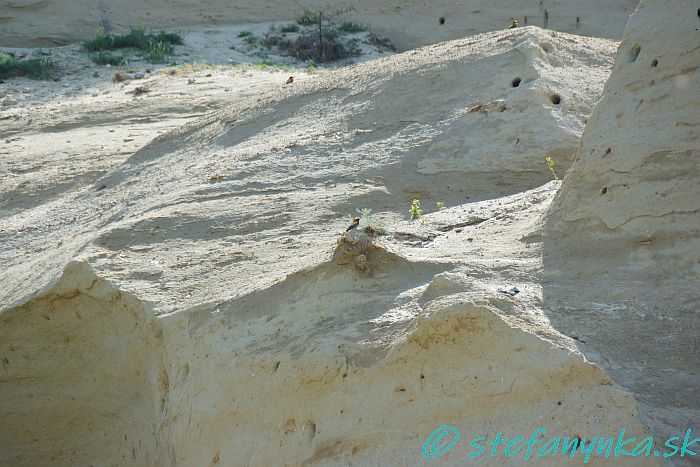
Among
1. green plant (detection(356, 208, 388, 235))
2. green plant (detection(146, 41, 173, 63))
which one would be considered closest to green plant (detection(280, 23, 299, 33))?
green plant (detection(146, 41, 173, 63))

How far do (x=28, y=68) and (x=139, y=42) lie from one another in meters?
2.11

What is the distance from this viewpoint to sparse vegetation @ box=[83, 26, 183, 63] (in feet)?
42.9

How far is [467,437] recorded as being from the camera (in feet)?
10.5

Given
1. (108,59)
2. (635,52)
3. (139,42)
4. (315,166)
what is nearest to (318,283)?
(635,52)

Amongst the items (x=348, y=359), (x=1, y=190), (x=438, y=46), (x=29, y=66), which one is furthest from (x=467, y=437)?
(x=29, y=66)

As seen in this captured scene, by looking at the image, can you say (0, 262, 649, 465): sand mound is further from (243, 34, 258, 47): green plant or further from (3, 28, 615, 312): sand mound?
(243, 34, 258, 47): green plant

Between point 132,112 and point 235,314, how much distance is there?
17.1 ft

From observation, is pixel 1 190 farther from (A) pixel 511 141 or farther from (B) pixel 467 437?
(B) pixel 467 437

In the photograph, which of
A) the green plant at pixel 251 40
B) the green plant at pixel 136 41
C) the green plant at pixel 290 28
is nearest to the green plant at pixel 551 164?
the green plant at pixel 136 41

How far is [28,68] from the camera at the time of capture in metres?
11.9

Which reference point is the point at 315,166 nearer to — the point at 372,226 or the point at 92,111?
the point at 372,226

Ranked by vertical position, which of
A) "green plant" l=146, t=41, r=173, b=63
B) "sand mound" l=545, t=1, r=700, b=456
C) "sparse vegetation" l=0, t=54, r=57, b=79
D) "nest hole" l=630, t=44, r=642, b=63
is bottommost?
"sparse vegetation" l=0, t=54, r=57, b=79

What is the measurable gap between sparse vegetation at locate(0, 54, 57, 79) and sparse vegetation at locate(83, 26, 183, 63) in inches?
34.3

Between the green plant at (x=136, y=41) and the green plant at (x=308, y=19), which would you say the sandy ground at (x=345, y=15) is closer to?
the green plant at (x=308, y=19)
